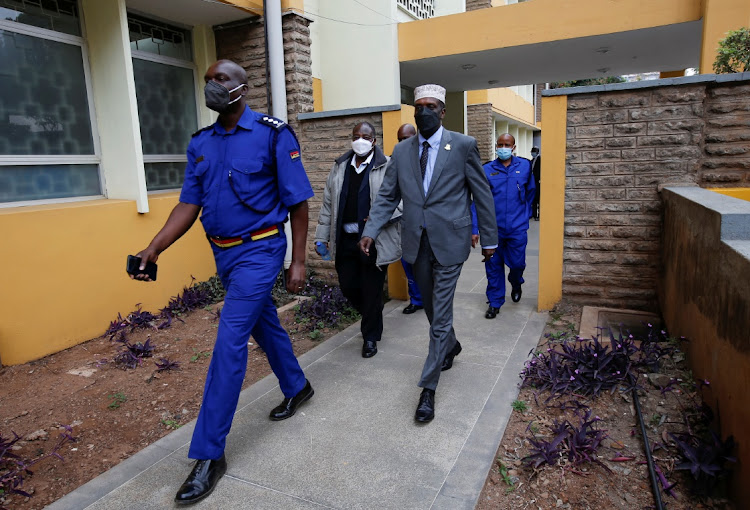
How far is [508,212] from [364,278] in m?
1.85

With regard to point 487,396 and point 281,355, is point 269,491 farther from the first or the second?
point 487,396

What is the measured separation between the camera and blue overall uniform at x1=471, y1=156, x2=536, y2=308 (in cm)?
540

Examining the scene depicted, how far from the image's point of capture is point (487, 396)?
11.9 ft

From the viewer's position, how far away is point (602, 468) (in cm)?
275

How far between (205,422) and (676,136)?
4557 millimetres

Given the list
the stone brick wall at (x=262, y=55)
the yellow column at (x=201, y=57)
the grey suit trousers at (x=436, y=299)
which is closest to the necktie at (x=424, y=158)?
the grey suit trousers at (x=436, y=299)

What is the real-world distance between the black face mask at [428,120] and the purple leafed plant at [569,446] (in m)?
1.95

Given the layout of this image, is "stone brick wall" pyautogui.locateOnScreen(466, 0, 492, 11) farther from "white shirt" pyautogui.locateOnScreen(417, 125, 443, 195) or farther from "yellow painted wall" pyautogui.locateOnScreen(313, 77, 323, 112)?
"white shirt" pyautogui.locateOnScreen(417, 125, 443, 195)

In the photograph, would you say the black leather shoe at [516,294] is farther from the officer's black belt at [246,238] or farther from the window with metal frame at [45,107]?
the window with metal frame at [45,107]

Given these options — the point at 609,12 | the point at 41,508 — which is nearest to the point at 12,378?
the point at 41,508

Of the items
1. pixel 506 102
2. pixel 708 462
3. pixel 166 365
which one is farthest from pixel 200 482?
pixel 506 102

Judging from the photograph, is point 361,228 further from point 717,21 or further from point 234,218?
point 717,21

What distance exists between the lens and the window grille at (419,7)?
1010cm

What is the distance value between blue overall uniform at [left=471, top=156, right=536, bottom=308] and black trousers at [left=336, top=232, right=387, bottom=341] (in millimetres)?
1422
